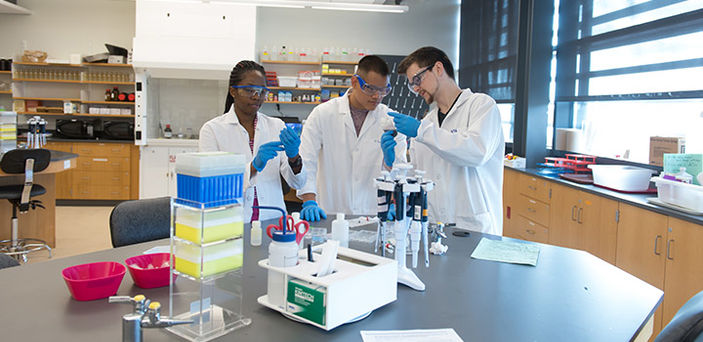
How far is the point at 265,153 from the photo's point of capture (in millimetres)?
2311

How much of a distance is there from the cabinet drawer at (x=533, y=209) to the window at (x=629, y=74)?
0.75 metres

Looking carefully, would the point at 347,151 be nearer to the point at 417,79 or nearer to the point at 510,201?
the point at 417,79

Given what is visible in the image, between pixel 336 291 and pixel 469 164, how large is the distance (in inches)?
57.6

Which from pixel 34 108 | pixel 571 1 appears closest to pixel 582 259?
pixel 571 1

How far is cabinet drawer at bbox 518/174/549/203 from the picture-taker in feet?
14.3

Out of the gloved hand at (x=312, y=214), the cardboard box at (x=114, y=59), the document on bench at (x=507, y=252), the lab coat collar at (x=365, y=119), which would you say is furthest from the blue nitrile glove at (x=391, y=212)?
the cardboard box at (x=114, y=59)

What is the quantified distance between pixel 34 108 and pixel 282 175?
6.33 metres

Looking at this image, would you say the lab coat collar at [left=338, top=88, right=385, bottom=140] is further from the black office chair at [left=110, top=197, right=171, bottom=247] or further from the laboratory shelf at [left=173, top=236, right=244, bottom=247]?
the laboratory shelf at [left=173, top=236, right=244, bottom=247]

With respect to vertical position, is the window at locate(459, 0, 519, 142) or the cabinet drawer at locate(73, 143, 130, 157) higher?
the window at locate(459, 0, 519, 142)

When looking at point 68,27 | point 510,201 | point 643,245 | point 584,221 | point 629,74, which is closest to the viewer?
point 643,245

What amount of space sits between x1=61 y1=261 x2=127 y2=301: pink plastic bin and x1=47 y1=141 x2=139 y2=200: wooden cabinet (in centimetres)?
581

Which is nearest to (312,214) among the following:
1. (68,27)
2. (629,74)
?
(629,74)

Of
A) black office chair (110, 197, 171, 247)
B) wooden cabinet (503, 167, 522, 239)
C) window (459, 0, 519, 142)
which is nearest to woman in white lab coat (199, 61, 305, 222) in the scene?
black office chair (110, 197, 171, 247)

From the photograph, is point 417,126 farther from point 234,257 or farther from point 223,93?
point 223,93
